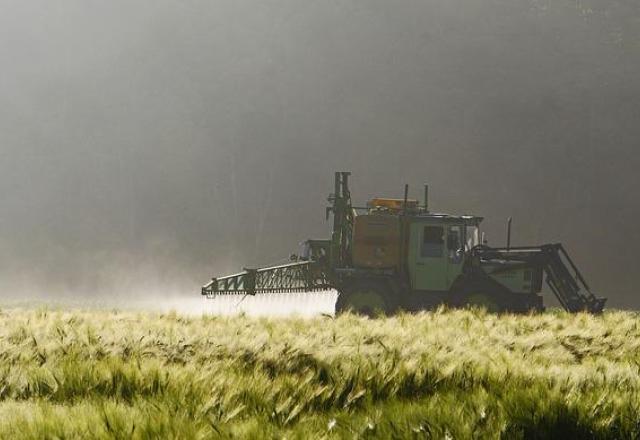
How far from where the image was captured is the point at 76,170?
170 meters

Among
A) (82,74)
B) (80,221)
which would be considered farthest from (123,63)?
(80,221)

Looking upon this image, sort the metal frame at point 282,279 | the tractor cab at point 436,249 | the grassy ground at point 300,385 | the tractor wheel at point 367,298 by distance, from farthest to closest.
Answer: the metal frame at point 282,279
the tractor cab at point 436,249
the tractor wheel at point 367,298
the grassy ground at point 300,385

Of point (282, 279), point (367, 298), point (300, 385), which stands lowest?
point (367, 298)

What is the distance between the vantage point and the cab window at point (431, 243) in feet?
65.2

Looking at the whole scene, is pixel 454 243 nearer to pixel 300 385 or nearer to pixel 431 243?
pixel 431 243

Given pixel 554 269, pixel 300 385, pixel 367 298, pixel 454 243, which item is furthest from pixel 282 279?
pixel 300 385

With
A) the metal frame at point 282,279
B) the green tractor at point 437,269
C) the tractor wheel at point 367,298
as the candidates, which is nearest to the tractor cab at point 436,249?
the green tractor at point 437,269

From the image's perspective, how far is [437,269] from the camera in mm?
19781

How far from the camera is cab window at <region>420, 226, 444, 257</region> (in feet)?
65.2

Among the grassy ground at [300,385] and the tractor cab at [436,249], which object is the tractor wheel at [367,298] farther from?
the grassy ground at [300,385]

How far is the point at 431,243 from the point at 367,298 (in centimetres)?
189

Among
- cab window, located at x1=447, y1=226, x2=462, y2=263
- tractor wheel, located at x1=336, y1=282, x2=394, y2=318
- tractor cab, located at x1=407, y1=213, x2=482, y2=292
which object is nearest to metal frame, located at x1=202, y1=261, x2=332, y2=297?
tractor wheel, located at x1=336, y1=282, x2=394, y2=318

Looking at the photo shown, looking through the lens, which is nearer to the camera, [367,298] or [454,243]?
[367,298]

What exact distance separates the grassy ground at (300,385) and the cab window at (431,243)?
1155 cm
